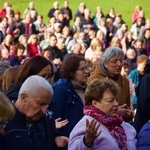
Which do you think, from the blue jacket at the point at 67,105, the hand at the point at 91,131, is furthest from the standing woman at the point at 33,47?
the hand at the point at 91,131

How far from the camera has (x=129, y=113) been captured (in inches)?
269

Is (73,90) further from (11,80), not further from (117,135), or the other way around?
(117,135)

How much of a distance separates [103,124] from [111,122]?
81mm

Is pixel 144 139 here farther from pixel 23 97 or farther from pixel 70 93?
Result: pixel 70 93

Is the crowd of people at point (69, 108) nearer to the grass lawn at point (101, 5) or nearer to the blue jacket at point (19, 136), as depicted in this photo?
the blue jacket at point (19, 136)

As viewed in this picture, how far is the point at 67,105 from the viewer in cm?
715

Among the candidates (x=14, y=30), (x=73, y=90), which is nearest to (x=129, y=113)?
(x=73, y=90)

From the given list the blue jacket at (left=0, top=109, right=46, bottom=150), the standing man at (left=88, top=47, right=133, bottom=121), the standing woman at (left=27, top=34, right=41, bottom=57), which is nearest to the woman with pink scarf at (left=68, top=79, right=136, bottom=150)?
the blue jacket at (left=0, top=109, right=46, bottom=150)

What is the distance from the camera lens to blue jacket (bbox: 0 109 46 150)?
502 cm

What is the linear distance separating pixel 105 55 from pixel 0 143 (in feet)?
10.8

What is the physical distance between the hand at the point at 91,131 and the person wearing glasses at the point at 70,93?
1550 millimetres

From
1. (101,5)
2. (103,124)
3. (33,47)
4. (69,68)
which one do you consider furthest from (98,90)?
(101,5)

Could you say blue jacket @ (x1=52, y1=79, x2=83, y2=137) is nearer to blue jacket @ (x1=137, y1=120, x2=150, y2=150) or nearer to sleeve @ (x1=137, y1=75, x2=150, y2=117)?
sleeve @ (x1=137, y1=75, x2=150, y2=117)

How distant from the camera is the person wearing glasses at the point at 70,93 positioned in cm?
713
